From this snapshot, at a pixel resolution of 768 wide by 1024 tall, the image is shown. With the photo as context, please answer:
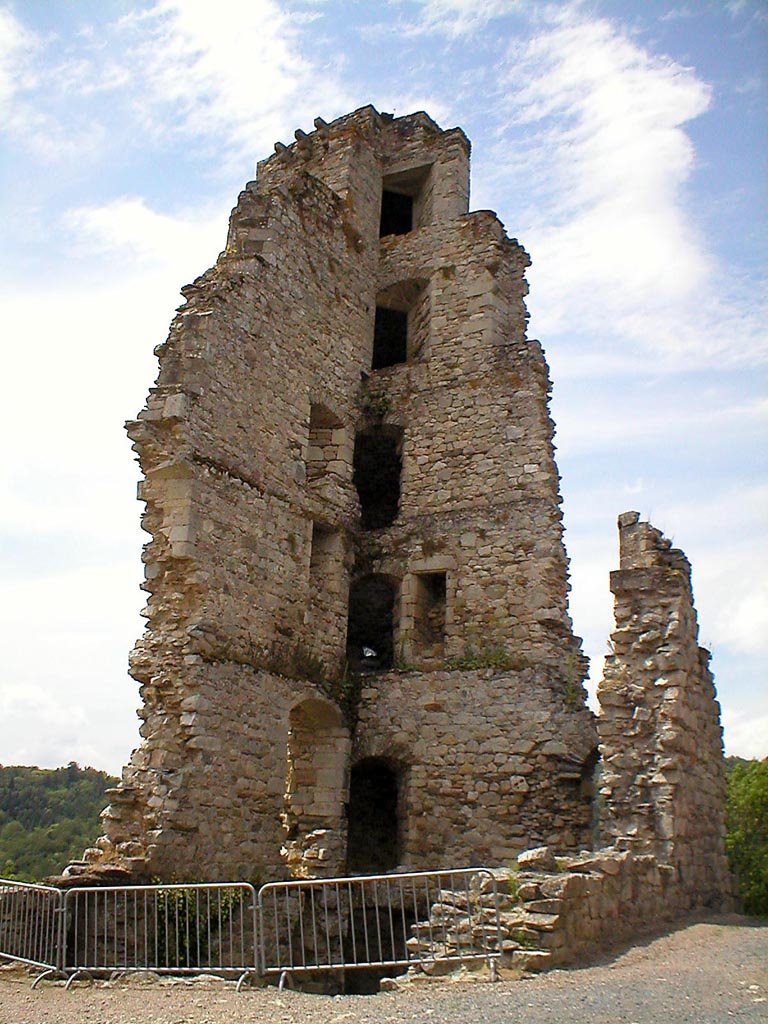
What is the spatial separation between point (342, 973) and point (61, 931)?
171 inches

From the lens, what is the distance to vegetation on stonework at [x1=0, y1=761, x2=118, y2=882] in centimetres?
3243

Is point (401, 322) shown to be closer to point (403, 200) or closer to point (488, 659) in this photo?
point (403, 200)

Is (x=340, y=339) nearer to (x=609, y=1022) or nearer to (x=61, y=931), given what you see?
(x=61, y=931)

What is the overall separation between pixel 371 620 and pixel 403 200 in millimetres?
9602

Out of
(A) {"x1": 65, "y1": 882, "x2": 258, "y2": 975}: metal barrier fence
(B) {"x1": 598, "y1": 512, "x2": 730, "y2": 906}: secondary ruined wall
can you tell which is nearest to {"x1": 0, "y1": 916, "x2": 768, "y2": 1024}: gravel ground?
(A) {"x1": 65, "y1": 882, "x2": 258, "y2": 975}: metal barrier fence

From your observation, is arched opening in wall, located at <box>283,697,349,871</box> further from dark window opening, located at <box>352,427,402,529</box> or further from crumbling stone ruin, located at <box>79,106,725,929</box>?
dark window opening, located at <box>352,427,402,529</box>

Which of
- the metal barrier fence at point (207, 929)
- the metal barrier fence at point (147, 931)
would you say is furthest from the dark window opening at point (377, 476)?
the metal barrier fence at point (147, 931)

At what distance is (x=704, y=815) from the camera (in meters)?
11.2

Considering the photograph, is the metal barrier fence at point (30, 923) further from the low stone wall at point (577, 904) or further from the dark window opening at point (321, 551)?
the dark window opening at point (321, 551)

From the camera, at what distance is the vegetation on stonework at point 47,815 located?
106ft

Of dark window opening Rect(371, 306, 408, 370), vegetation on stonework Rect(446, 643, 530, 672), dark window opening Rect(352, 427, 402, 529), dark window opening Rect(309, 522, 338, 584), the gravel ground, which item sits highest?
dark window opening Rect(371, 306, 408, 370)

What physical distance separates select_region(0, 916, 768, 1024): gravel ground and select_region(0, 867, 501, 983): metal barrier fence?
436mm

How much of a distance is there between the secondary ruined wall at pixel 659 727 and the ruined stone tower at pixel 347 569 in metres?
2.01

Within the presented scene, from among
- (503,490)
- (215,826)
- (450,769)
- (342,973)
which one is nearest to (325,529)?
(503,490)
